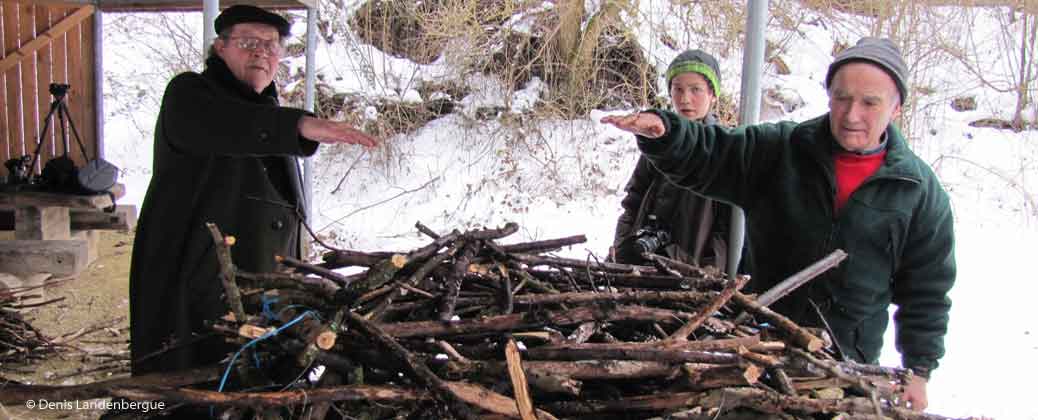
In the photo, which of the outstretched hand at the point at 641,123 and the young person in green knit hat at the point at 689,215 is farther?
the young person in green knit hat at the point at 689,215

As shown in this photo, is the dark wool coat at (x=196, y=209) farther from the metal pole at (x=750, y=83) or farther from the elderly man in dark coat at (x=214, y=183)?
the metal pole at (x=750, y=83)

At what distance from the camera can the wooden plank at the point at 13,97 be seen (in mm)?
6473

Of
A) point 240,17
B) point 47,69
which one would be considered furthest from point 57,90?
point 240,17

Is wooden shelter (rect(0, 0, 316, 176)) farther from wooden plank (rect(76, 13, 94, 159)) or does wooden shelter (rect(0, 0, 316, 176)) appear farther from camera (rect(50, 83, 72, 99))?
camera (rect(50, 83, 72, 99))

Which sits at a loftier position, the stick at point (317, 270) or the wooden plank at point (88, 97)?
the wooden plank at point (88, 97)

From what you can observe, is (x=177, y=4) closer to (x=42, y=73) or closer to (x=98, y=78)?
(x=98, y=78)

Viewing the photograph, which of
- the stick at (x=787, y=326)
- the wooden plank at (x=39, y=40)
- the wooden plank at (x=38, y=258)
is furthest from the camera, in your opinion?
the wooden plank at (x=39, y=40)

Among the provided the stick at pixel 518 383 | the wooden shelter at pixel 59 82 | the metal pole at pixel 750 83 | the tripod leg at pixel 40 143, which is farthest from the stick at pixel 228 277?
the tripod leg at pixel 40 143

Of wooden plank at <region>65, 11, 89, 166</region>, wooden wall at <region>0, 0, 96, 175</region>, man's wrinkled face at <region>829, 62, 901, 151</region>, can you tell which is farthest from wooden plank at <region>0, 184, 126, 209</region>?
man's wrinkled face at <region>829, 62, 901, 151</region>

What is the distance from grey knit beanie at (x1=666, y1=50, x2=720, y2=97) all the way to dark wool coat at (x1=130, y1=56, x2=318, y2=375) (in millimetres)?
1727

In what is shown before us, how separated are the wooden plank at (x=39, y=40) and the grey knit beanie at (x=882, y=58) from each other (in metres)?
6.57

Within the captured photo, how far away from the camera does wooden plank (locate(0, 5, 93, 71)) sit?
6438 millimetres

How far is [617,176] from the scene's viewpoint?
964 cm

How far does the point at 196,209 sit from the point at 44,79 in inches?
220
